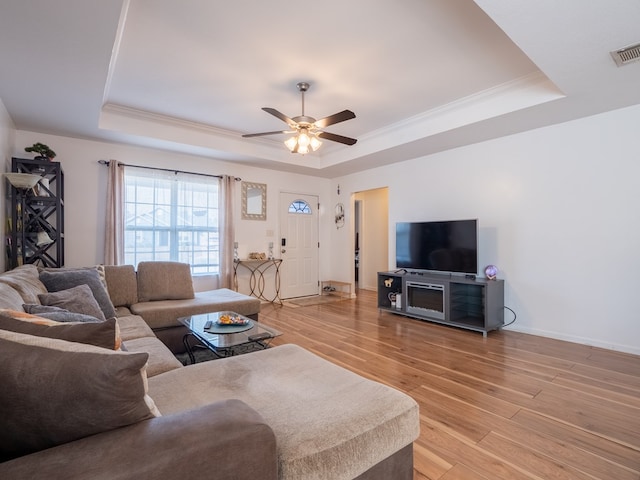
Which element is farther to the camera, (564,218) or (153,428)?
(564,218)

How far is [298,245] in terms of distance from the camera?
6438 mm

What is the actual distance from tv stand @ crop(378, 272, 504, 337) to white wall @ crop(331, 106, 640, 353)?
1.10 feet

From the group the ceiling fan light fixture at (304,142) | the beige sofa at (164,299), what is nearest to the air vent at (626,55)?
the ceiling fan light fixture at (304,142)

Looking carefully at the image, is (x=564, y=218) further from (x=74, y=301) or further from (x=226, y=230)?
(x=74, y=301)

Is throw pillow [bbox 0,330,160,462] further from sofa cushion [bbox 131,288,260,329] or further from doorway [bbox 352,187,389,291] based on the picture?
doorway [bbox 352,187,389,291]

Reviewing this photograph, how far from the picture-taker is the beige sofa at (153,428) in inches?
30.0

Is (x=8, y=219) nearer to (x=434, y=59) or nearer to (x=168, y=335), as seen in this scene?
(x=168, y=335)

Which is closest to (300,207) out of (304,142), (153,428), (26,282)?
(304,142)

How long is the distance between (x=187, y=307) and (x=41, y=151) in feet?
8.41

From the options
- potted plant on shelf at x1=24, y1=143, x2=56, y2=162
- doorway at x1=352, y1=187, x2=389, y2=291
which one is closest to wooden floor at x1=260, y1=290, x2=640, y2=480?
doorway at x1=352, y1=187, x2=389, y2=291

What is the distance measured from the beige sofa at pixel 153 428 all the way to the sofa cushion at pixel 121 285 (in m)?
2.55

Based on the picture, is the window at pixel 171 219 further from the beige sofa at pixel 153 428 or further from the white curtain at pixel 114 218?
the beige sofa at pixel 153 428

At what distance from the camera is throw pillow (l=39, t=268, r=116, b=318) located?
8.90ft

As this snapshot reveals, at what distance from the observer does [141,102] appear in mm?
3758
